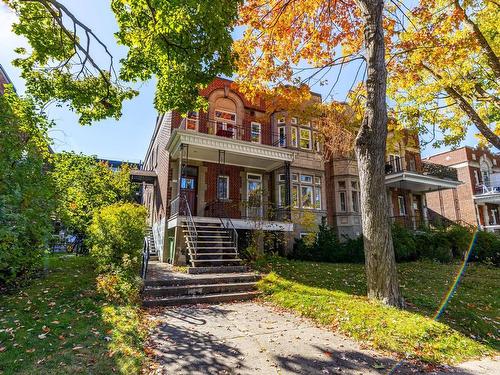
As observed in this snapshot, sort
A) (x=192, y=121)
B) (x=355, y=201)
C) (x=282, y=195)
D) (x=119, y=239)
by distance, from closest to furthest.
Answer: (x=119, y=239) → (x=192, y=121) → (x=282, y=195) → (x=355, y=201)

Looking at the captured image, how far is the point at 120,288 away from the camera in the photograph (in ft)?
23.1

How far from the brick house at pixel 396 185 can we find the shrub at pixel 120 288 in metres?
12.8

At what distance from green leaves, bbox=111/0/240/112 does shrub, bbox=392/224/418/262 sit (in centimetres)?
1139

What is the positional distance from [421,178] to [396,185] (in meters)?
2.00

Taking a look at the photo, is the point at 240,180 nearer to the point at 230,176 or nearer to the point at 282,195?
the point at 230,176

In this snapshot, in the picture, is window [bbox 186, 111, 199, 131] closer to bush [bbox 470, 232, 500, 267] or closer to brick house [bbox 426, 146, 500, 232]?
bush [bbox 470, 232, 500, 267]

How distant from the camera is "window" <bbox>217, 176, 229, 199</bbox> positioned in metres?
15.6

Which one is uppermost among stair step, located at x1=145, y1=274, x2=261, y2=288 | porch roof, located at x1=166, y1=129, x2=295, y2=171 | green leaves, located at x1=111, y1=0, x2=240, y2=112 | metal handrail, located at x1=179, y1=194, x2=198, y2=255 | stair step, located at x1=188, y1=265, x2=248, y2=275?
green leaves, located at x1=111, y1=0, x2=240, y2=112

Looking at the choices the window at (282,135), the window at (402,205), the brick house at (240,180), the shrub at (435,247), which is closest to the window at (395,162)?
the brick house at (240,180)

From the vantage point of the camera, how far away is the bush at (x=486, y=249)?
15117 millimetres

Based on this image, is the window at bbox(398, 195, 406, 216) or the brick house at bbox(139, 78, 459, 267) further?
the window at bbox(398, 195, 406, 216)

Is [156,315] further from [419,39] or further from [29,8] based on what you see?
[419,39]

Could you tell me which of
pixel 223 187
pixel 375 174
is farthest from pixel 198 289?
pixel 223 187

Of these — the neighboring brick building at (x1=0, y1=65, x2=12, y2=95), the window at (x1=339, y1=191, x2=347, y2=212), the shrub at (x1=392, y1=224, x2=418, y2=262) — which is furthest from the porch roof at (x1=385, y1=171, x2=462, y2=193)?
the neighboring brick building at (x1=0, y1=65, x2=12, y2=95)
